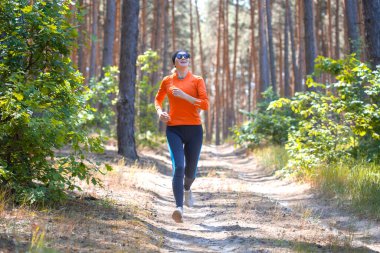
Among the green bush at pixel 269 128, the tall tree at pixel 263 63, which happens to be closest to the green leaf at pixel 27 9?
the green bush at pixel 269 128

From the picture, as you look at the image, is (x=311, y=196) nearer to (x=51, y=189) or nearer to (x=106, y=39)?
(x=51, y=189)

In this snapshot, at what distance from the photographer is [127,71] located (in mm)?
14156

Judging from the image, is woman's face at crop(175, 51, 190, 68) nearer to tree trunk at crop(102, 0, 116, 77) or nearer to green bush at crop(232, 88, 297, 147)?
green bush at crop(232, 88, 297, 147)

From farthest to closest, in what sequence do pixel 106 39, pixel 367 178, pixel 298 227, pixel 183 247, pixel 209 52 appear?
pixel 209 52 → pixel 106 39 → pixel 367 178 → pixel 298 227 → pixel 183 247

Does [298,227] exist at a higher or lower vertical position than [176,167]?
lower

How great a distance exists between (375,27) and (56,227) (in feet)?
27.3

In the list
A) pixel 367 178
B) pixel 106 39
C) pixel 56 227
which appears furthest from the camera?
pixel 106 39

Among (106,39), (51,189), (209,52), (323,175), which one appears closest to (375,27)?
(323,175)

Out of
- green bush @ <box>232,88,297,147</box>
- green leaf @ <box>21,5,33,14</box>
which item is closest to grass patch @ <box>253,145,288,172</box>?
green bush @ <box>232,88,297,147</box>

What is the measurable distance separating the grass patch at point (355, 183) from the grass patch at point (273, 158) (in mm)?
3908

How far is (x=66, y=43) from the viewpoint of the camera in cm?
671

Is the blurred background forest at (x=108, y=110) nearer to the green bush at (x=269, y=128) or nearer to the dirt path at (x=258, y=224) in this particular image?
the green bush at (x=269, y=128)

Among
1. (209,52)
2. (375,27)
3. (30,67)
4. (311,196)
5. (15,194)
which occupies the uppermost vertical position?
(209,52)

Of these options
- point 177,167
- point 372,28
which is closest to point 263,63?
point 372,28
